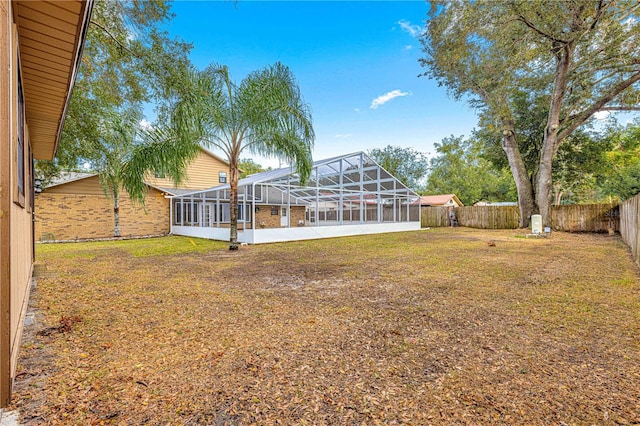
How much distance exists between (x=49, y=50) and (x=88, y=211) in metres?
13.8

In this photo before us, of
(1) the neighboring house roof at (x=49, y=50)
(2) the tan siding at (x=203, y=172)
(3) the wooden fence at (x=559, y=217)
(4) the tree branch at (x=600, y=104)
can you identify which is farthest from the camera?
(2) the tan siding at (x=203, y=172)

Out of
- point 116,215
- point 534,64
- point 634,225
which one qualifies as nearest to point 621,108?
point 534,64

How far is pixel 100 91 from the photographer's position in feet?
22.0

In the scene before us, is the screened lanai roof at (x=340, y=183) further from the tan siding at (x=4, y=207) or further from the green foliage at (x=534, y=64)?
the tan siding at (x=4, y=207)

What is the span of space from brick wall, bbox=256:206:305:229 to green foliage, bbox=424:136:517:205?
2337 cm

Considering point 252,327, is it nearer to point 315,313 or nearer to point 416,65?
point 315,313

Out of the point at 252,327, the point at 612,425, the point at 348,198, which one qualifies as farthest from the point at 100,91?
the point at 348,198

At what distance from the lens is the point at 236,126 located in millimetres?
8922

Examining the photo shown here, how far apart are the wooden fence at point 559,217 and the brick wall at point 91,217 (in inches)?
731

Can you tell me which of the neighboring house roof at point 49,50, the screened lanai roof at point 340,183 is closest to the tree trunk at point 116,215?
the screened lanai roof at point 340,183

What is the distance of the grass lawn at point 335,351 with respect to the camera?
1811mm

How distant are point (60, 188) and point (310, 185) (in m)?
10.9

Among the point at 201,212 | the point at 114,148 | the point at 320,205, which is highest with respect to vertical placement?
the point at 114,148

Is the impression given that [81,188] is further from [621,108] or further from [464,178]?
[464,178]
